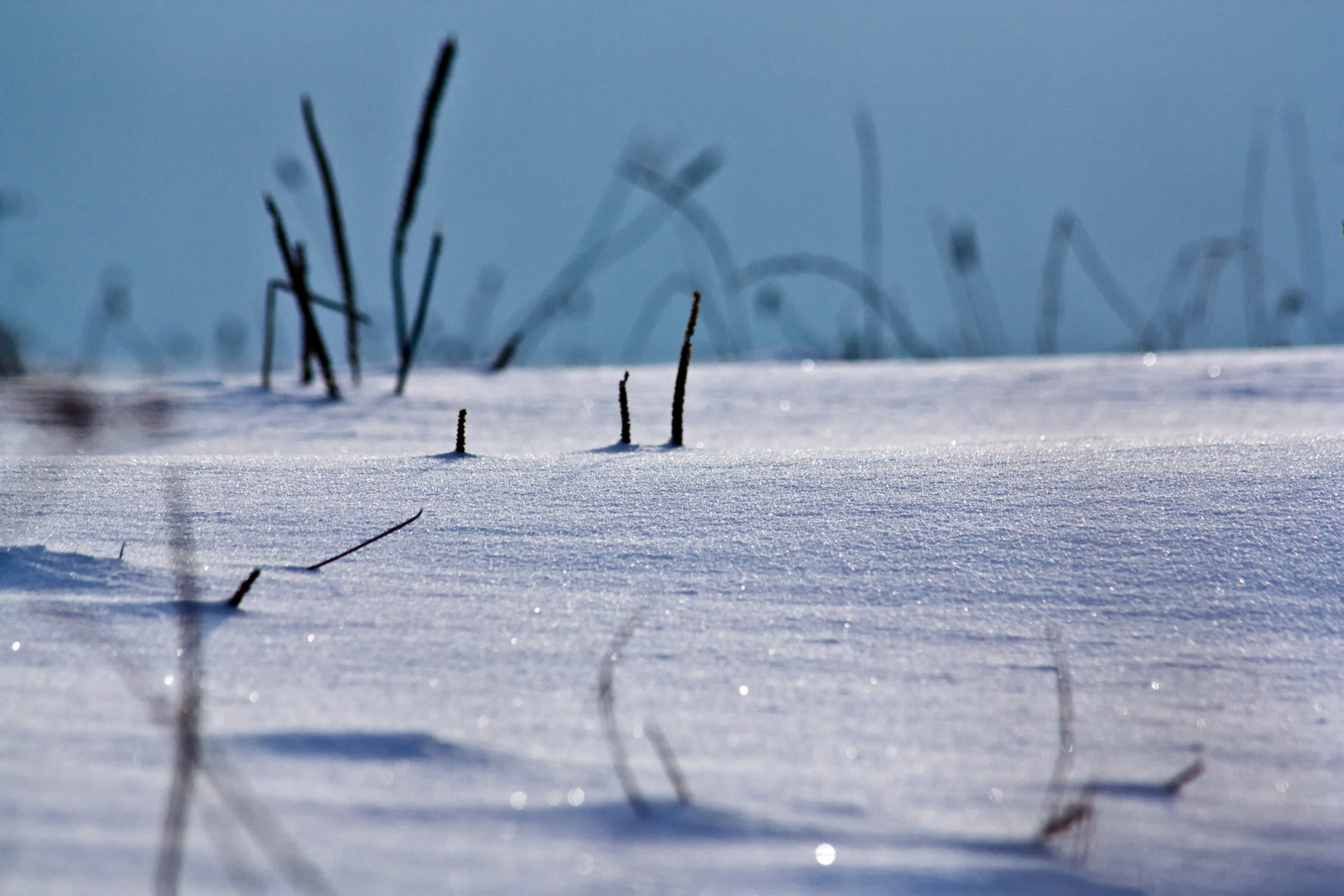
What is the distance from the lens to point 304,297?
7.48ft

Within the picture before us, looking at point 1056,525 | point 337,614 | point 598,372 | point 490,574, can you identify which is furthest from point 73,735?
point 598,372

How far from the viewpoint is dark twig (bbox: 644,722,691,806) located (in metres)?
0.62

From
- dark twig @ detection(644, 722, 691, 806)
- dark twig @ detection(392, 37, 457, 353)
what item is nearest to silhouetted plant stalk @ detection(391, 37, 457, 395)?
dark twig @ detection(392, 37, 457, 353)

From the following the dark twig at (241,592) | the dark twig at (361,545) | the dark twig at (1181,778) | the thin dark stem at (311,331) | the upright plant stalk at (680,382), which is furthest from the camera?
the thin dark stem at (311,331)

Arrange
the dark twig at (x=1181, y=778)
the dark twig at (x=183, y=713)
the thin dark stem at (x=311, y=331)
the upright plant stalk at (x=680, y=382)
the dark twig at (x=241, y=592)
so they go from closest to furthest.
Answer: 1. the dark twig at (x=183, y=713)
2. the dark twig at (x=1181, y=778)
3. the dark twig at (x=241, y=592)
4. the upright plant stalk at (x=680, y=382)
5. the thin dark stem at (x=311, y=331)

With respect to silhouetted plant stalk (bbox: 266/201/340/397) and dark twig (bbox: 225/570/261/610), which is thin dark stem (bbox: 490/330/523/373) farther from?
dark twig (bbox: 225/570/261/610)

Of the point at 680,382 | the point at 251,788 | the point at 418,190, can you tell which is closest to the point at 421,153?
the point at 418,190

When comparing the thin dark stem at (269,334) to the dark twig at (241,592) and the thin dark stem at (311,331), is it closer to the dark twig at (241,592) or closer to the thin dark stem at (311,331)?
the thin dark stem at (311,331)

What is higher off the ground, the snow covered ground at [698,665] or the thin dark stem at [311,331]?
the thin dark stem at [311,331]

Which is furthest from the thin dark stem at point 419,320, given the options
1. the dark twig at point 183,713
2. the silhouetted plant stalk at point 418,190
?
the dark twig at point 183,713

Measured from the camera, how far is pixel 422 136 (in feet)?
7.45

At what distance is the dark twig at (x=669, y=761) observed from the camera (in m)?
0.62

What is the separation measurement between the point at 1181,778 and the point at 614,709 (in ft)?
1.16

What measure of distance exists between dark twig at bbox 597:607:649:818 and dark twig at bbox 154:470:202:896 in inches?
9.1
